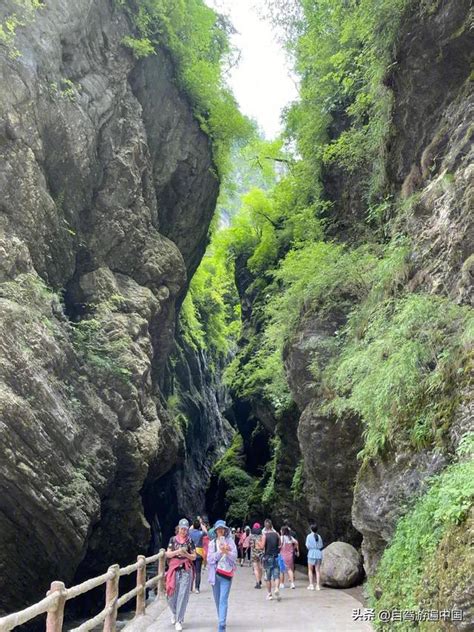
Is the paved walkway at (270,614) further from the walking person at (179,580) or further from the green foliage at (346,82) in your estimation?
the green foliage at (346,82)

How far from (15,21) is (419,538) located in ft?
48.2

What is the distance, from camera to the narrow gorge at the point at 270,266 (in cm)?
754

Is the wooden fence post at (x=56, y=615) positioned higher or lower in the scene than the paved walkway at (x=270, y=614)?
higher

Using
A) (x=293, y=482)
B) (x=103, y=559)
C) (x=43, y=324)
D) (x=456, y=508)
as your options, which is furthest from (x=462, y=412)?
(x=103, y=559)

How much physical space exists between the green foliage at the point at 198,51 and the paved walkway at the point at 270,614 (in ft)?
58.6

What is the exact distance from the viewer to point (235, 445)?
32000 millimetres

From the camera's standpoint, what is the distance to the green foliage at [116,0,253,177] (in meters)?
19.5

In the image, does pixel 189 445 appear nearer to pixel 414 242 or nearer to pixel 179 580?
pixel 179 580

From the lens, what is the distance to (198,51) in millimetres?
22141

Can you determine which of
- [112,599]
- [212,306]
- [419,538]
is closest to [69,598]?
[112,599]

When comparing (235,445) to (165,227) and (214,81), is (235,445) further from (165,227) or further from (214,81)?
(214,81)

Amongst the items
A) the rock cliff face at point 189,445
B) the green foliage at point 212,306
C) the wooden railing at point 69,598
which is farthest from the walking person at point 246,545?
the green foliage at point 212,306

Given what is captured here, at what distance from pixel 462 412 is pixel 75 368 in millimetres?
10663

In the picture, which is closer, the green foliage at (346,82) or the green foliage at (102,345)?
the green foliage at (346,82)
